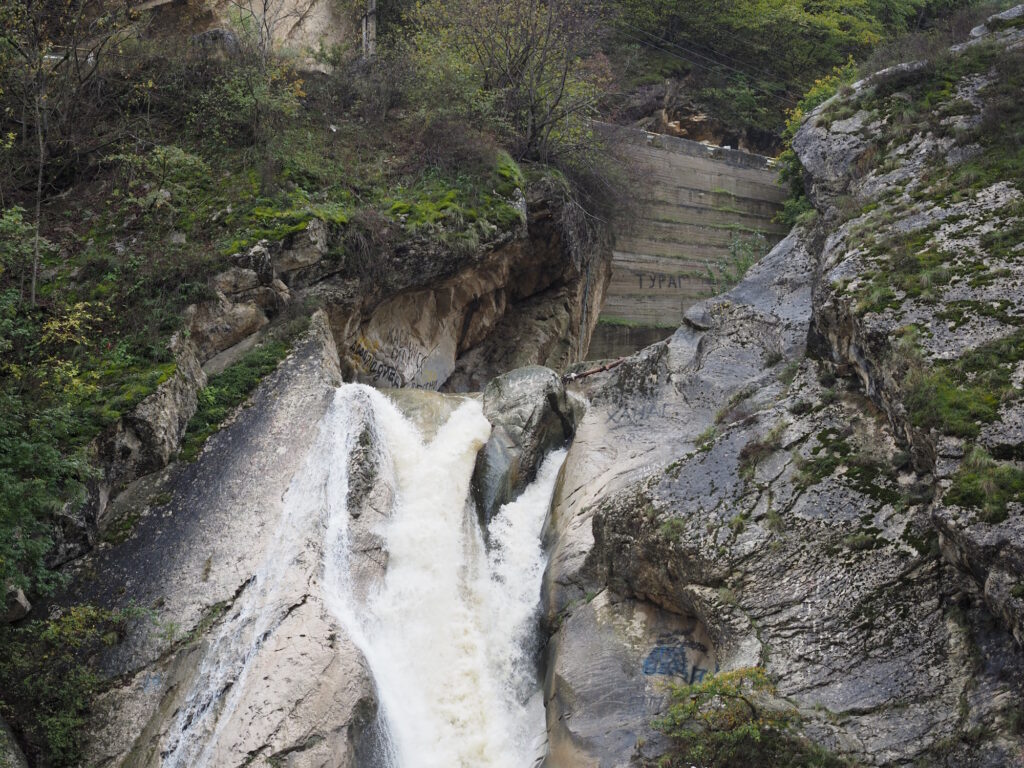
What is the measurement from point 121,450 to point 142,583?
207 centimetres

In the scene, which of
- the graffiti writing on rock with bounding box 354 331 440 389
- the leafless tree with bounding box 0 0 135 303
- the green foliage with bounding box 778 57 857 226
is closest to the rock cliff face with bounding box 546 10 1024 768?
the graffiti writing on rock with bounding box 354 331 440 389

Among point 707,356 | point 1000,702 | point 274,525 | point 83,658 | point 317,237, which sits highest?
point 317,237

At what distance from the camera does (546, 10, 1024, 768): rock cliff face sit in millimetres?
7730

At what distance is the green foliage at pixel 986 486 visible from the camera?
7.35 metres

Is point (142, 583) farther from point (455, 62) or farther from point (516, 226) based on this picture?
point (455, 62)

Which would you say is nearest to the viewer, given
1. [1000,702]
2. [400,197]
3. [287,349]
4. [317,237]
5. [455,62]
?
[1000,702]

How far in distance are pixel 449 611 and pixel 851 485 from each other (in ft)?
18.1

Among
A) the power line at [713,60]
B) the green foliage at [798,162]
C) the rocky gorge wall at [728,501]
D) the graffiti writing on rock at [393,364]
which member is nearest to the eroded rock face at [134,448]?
the rocky gorge wall at [728,501]

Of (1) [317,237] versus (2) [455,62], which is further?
(2) [455,62]

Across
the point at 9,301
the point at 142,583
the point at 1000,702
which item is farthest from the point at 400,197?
the point at 1000,702

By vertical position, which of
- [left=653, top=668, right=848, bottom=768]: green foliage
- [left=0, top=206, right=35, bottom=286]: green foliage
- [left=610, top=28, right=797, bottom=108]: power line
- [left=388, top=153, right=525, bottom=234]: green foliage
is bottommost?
[left=653, top=668, right=848, bottom=768]: green foliage

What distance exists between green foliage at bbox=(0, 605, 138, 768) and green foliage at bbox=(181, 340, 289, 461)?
3.02 m

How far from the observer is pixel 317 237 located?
1582 cm

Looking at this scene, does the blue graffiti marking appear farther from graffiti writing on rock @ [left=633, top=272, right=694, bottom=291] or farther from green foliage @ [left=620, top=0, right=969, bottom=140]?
green foliage @ [left=620, top=0, right=969, bottom=140]
